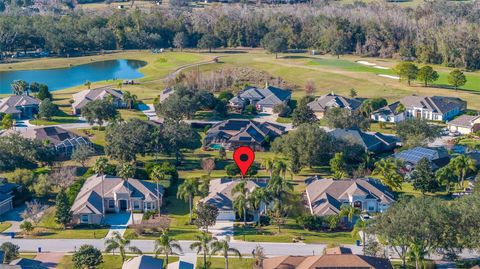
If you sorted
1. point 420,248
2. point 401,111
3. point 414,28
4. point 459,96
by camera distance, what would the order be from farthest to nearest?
point 414,28 → point 459,96 → point 401,111 → point 420,248

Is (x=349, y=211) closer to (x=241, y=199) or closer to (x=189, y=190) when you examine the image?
(x=241, y=199)

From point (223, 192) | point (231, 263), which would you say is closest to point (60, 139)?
point (223, 192)

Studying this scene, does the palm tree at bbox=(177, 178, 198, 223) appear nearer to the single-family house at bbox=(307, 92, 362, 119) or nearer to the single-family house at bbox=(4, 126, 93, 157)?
the single-family house at bbox=(4, 126, 93, 157)

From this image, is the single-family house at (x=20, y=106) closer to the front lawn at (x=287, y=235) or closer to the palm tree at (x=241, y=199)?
the palm tree at (x=241, y=199)

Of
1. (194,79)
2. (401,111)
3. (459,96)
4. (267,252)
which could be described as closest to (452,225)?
(267,252)

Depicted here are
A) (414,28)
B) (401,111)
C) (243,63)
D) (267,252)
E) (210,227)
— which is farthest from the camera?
(414,28)

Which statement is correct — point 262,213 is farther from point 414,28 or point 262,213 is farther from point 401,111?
point 414,28

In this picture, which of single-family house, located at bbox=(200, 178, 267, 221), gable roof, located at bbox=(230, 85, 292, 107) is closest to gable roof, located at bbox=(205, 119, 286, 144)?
gable roof, located at bbox=(230, 85, 292, 107)

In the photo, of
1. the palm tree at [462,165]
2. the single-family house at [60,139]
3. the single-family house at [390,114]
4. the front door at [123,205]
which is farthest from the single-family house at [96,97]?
the palm tree at [462,165]
